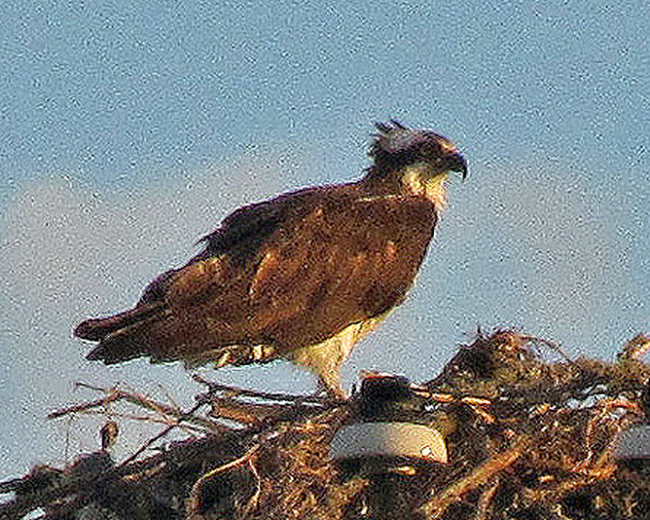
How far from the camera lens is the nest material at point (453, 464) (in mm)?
5602

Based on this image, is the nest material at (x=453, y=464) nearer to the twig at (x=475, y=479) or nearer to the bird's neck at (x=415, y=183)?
the twig at (x=475, y=479)

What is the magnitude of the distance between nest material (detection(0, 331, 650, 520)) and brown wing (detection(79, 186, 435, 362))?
48.4 inches

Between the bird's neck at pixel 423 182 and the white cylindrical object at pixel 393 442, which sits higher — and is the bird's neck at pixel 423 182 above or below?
above

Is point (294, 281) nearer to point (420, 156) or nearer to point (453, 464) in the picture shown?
point (420, 156)

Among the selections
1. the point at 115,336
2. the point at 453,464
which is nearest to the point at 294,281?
the point at 115,336

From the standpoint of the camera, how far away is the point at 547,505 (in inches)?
221

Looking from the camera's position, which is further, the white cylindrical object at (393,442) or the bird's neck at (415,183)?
the bird's neck at (415,183)

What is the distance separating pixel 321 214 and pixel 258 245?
42 centimetres

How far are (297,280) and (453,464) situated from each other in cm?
262

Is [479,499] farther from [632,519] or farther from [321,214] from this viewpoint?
[321,214]

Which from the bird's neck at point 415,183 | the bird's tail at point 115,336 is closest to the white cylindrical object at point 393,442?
the bird's tail at point 115,336

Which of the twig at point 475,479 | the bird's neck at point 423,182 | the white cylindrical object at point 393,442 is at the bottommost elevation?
the twig at point 475,479

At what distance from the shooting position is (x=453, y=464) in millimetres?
5684

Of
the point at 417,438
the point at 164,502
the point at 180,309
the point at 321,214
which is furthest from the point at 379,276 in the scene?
the point at 417,438
